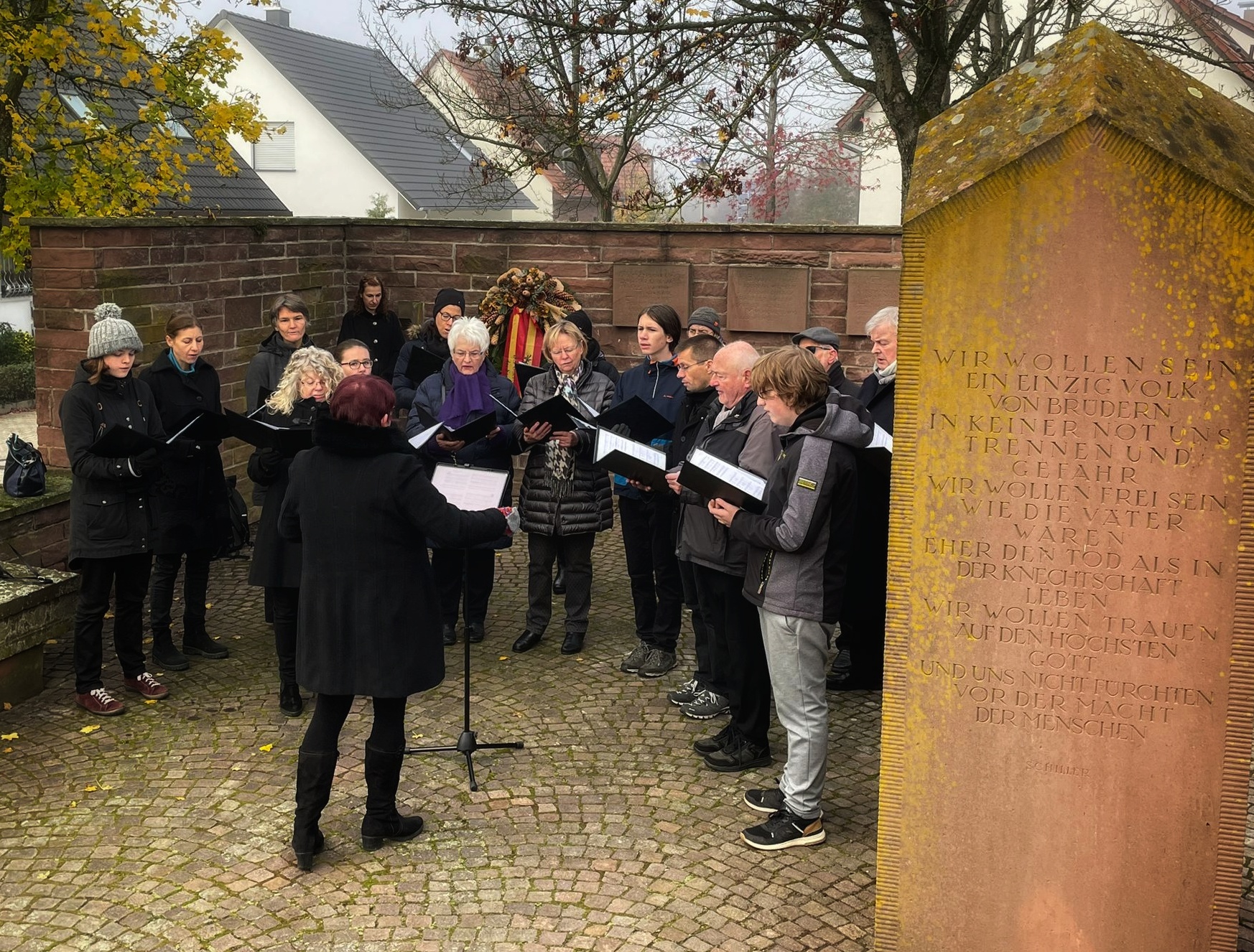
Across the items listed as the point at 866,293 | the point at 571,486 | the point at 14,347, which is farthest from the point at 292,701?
the point at 14,347

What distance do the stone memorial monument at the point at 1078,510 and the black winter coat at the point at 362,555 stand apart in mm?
1918

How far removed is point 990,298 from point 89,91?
10.8m

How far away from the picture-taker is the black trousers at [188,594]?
7.80 m

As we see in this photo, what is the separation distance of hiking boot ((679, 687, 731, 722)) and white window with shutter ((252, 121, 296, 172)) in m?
38.2

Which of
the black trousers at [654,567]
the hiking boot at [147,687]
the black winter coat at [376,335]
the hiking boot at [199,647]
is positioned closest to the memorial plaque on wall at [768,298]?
the black winter coat at [376,335]

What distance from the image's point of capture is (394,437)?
5234mm

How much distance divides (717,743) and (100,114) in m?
9.76

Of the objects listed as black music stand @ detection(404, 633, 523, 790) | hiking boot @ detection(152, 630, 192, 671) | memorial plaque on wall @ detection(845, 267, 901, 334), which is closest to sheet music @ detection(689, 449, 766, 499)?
black music stand @ detection(404, 633, 523, 790)

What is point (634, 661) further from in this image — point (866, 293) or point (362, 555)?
point (866, 293)

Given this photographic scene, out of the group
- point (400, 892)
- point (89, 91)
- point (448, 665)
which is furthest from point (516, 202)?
point (400, 892)

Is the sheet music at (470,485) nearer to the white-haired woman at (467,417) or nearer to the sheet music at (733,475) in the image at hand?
the sheet music at (733,475)

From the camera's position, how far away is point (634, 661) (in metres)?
7.76

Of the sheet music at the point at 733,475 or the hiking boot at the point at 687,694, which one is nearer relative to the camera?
the sheet music at the point at 733,475

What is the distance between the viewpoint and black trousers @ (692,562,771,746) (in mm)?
6094
